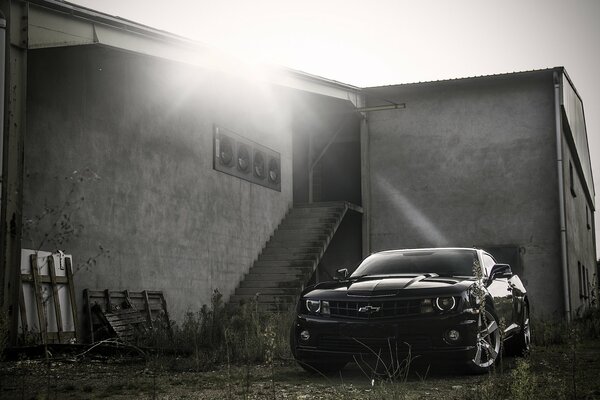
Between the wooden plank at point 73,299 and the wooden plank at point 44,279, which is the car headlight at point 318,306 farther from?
the wooden plank at point 73,299

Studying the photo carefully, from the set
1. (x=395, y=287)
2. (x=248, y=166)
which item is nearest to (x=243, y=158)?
(x=248, y=166)

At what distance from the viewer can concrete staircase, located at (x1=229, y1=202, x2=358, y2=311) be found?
17.2 meters

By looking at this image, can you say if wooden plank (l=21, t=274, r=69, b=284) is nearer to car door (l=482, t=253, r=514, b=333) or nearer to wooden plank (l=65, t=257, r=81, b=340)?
wooden plank (l=65, t=257, r=81, b=340)

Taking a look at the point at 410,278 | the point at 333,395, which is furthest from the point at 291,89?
the point at 333,395

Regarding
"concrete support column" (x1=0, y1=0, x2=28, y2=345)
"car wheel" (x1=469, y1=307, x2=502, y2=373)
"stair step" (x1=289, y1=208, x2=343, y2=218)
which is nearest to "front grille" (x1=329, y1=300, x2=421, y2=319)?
"car wheel" (x1=469, y1=307, x2=502, y2=373)

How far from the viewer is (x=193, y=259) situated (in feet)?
A: 52.5

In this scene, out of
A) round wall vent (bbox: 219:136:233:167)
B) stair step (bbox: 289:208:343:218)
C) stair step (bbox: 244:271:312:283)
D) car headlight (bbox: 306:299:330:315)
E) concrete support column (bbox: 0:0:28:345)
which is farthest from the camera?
stair step (bbox: 289:208:343:218)

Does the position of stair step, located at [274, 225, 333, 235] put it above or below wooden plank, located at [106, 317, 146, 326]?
above

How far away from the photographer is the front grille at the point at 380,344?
7113 mm

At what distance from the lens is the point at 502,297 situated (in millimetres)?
8812

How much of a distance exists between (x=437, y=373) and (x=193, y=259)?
9.01 metres

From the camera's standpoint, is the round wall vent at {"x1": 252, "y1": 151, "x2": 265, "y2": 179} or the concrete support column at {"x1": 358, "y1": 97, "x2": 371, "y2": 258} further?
the concrete support column at {"x1": 358, "y1": 97, "x2": 371, "y2": 258}

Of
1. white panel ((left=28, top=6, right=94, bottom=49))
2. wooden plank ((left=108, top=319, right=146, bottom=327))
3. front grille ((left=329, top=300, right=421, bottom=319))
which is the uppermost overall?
white panel ((left=28, top=6, right=94, bottom=49))

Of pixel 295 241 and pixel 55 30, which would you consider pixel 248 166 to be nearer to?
pixel 295 241
